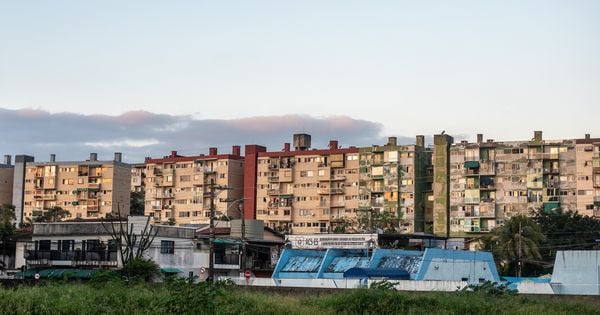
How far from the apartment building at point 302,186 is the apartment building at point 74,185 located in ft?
91.7

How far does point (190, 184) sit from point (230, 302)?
120m

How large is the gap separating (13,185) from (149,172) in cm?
2839

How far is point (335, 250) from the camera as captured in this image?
7231 centimetres

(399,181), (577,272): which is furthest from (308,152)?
(577,272)

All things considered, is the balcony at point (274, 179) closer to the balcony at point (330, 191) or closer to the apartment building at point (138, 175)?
the balcony at point (330, 191)

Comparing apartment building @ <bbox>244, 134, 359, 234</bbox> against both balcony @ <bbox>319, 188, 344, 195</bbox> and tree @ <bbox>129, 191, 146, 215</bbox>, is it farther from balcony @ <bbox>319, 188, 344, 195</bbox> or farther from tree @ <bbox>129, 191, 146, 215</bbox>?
tree @ <bbox>129, 191, 146, 215</bbox>

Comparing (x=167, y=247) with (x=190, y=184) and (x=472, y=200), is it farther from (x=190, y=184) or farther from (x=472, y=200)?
(x=190, y=184)

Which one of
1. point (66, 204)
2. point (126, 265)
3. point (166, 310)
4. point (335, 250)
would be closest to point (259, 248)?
point (335, 250)

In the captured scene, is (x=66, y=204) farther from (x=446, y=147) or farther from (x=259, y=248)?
(x=259, y=248)

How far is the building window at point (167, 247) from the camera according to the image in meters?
73.4

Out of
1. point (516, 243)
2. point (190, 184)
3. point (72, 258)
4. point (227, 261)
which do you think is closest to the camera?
point (72, 258)

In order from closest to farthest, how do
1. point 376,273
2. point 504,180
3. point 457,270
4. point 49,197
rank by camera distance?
point 376,273
point 457,270
point 504,180
point 49,197

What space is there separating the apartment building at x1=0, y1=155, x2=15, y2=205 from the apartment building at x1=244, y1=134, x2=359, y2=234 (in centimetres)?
4930

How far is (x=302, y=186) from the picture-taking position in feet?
477
